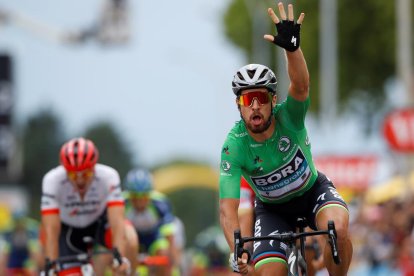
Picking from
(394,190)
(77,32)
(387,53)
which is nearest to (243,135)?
(394,190)

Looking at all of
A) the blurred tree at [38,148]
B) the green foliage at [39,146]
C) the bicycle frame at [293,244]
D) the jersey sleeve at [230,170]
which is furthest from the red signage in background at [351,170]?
the green foliage at [39,146]

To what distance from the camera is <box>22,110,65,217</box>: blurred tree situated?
4080 inches

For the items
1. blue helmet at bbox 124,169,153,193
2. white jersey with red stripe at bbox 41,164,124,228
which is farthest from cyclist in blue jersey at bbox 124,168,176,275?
white jersey with red stripe at bbox 41,164,124,228

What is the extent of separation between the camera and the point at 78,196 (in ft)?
Result: 49.4

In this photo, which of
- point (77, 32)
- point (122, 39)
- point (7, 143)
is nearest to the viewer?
point (7, 143)

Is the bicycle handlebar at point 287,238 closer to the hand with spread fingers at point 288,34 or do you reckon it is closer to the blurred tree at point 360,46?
the hand with spread fingers at point 288,34

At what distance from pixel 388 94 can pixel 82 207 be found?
50351 mm

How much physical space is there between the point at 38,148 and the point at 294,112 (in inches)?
4212

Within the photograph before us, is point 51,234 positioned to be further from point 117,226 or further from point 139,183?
point 139,183

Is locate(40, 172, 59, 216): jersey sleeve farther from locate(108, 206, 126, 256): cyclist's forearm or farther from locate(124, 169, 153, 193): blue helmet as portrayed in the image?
locate(124, 169, 153, 193): blue helmet

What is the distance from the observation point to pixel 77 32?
71625 mm

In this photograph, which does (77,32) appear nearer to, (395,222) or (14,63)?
(14,63)

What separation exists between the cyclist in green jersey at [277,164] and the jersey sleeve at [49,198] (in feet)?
9.46

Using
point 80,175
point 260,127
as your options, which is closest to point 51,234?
point 80,175
